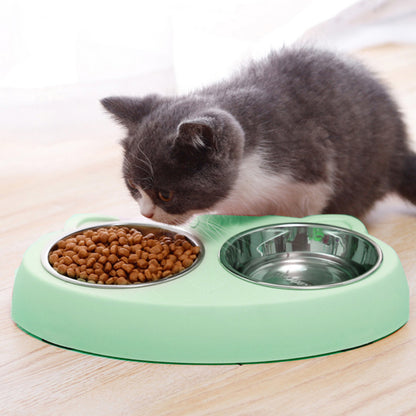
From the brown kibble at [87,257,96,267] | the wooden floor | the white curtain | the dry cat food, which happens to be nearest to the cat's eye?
the dry cat food

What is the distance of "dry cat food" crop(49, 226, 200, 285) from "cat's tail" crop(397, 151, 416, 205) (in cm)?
76

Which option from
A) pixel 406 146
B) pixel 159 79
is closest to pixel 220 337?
pixel 406 146

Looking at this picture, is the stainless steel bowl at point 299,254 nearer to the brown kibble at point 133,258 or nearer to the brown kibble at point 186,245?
the brown kibble at point 186,245

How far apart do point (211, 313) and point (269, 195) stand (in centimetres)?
51

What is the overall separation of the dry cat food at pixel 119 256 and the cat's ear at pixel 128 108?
28 cm

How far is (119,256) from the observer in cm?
146

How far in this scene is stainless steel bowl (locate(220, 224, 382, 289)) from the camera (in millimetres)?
1500

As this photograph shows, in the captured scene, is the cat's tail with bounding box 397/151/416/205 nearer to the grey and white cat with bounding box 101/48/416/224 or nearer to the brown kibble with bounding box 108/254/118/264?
the grey and white cat with bounding box 101/48/416/224

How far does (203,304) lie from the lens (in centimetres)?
124

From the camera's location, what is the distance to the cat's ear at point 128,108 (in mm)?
1605

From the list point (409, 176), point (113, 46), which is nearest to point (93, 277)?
point (409, 176)

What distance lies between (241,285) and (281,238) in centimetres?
33

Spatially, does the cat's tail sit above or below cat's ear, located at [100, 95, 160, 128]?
below

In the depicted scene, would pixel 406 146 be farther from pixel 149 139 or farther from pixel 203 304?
A: pixel 203 304
